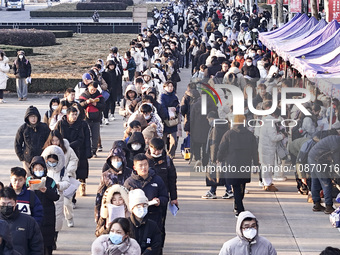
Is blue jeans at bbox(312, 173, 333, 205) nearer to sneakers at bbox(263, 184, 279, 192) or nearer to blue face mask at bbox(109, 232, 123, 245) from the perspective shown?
sneakers at bbox(263, 184, 279, 192)

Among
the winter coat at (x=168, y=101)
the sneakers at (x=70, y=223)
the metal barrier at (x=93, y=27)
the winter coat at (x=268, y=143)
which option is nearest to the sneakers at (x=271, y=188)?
the winter coat at (x=268, y=143)

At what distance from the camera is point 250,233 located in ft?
26.4

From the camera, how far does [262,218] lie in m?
12.9

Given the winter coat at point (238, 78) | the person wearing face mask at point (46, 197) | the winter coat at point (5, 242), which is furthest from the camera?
the winter coat at point (238, 78)

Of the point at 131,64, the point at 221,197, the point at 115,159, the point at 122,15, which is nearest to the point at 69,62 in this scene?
the point at 131,64

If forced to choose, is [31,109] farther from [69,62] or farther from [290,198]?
[69,62]

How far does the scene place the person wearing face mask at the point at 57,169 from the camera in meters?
10.7

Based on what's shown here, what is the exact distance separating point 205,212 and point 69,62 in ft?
74.8

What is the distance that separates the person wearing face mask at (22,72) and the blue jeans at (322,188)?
45.7 ft

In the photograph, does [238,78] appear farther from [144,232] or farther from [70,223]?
[144,232]

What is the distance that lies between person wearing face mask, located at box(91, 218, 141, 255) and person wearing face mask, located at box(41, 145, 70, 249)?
3.05 m

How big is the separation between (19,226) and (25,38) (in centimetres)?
3843

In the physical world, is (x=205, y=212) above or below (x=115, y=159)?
below

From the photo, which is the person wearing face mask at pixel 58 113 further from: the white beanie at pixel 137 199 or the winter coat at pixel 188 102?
the white beanie at pixel 137 199
